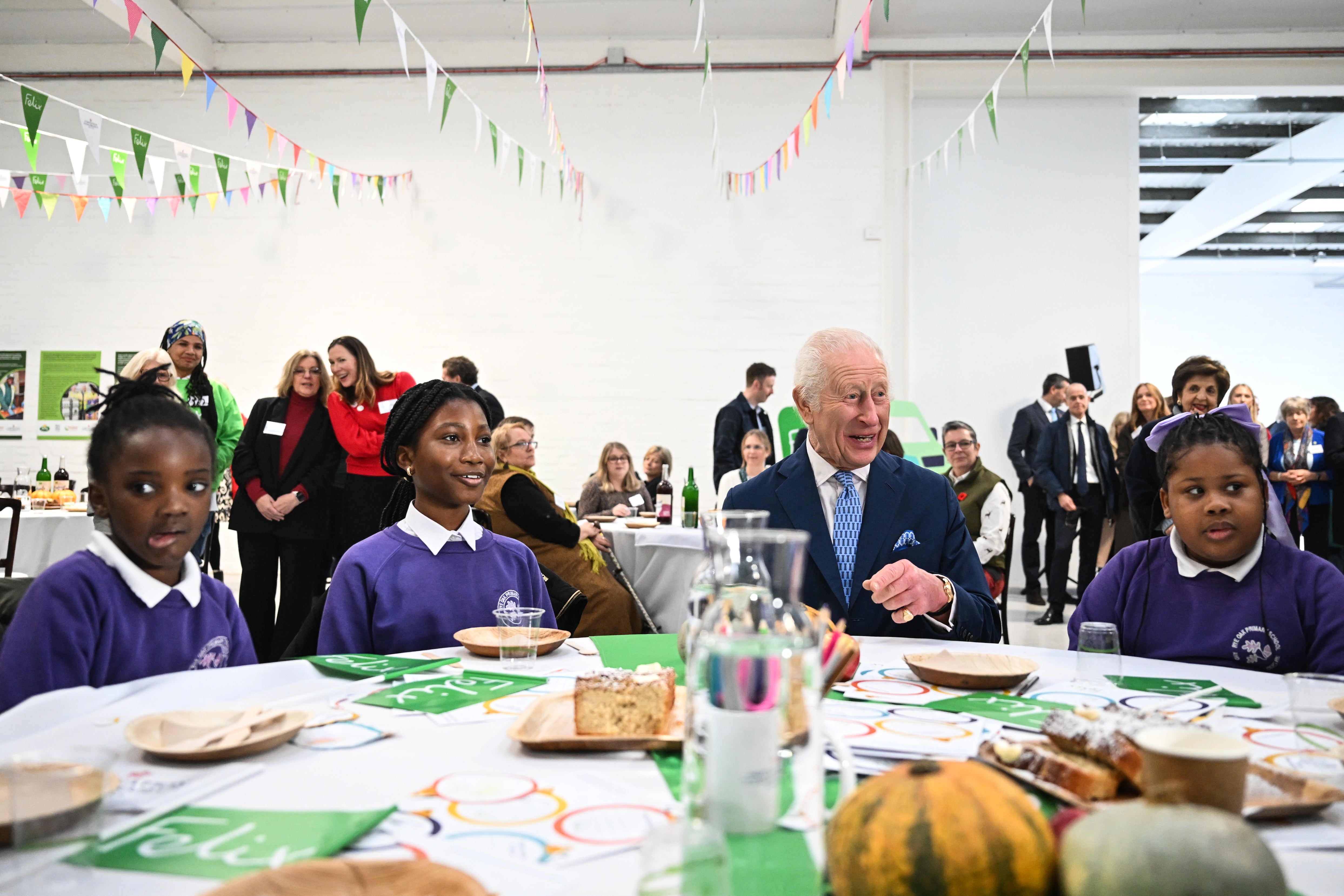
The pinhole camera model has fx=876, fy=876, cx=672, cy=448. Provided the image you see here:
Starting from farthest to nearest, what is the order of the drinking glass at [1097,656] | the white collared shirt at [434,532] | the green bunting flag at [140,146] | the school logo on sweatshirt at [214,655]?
the green bunting flag at [140,146]
the white collared shirt at [434,532]
the school logo on sweatshirt at [214,655]
the drinking glass at [1097,656]

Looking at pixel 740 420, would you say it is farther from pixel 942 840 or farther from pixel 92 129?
pixel 942 840

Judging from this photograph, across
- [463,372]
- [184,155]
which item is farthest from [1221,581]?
[184,155]

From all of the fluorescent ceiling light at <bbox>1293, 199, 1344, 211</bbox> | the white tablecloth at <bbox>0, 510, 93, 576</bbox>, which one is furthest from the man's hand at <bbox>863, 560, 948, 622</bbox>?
the fluorescent ceiling light at <bbox>1293, 199, 1344, 211</bbox>

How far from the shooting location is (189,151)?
5.38 m

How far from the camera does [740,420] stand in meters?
5.75

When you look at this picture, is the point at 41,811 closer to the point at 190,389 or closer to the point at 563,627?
the point at 563,627

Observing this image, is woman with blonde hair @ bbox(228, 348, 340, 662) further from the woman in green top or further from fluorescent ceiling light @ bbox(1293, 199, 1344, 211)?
fluorescent ceiling light @ bbox(1293, 199, 1344, 211)

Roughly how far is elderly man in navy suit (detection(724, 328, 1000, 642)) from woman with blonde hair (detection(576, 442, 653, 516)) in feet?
11.6

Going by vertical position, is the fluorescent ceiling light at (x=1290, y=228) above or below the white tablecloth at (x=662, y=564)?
above

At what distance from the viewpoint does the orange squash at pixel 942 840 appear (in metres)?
0.49

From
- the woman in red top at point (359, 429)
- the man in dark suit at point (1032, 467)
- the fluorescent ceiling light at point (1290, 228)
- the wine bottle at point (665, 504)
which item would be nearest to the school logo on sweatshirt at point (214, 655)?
the woman in red top at point (359, 429)

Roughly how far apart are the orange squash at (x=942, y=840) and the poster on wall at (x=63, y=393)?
8342 millimetres

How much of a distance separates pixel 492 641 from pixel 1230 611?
130 centimetres

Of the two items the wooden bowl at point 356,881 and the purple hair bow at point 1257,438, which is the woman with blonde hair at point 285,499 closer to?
the purple hair bow at point 1257,438
